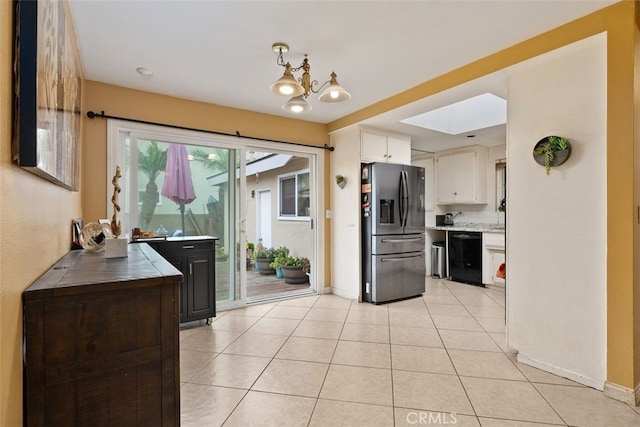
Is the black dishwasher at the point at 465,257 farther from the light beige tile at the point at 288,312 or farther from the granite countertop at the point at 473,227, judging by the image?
the light beige tile at the point at 288,312

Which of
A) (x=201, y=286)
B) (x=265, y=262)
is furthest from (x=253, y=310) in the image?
(x=265, y=262)

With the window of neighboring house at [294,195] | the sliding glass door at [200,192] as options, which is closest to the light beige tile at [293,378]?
the sliding glass door at [200,192]

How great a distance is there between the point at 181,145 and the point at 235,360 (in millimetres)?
2422

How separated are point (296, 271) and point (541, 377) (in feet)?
12.2

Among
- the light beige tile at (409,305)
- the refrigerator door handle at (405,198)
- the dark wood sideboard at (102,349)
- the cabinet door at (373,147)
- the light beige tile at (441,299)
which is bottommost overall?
the light beige tile at (409,305)

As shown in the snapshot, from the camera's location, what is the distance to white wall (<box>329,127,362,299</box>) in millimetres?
4176

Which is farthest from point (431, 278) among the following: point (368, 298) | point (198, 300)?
point (198, 300)

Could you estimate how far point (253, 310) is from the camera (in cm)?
380

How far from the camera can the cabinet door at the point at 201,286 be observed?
3.23 meters

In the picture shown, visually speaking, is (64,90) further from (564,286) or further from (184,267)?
(564,286)

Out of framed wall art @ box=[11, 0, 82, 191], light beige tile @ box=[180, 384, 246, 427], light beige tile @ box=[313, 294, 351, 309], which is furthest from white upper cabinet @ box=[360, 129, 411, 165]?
framed wall art @ box=[11, 0, 82, 191]

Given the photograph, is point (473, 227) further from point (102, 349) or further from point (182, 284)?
point (102, 349)

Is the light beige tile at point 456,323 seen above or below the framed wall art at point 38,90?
below

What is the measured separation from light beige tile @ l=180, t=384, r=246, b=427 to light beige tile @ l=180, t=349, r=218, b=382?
17 centimetres
